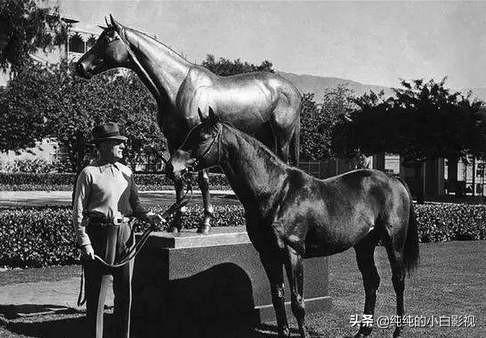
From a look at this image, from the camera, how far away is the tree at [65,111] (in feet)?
127

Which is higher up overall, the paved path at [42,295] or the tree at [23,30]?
the tree at [23,30]

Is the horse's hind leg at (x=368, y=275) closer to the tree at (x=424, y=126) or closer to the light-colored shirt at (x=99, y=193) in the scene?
the light-colored shirt at (x=99, y=193)

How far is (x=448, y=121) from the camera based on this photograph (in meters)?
26.2

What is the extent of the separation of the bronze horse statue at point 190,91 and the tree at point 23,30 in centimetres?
1256

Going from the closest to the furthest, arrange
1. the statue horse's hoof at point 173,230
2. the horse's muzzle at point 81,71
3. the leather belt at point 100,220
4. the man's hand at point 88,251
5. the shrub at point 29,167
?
1. the man's hand at point 88,251
2. the leather belt at point 100,220
3. the horse's muzzle at point 81,71
4. the statue horse's hoof at point 173,230
5. the shrub at point 29,167

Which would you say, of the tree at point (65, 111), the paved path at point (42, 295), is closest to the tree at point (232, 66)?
the tree at point (65, 111)

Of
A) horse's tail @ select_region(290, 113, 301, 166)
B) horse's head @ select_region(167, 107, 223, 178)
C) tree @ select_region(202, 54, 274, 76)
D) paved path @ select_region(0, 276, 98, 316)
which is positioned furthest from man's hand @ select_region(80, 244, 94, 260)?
tree @ select_region(202, 54, 274, 76)

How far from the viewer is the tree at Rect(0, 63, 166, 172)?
127ft

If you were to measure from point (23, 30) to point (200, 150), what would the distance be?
14982 millimetres

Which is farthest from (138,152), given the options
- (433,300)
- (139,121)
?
(433,300)

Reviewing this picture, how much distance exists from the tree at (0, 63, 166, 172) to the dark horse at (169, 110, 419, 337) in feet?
107

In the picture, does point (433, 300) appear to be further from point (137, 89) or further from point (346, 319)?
point (137, 89)

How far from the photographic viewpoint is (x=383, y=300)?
28.8ft

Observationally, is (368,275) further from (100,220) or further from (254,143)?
(100,220)
